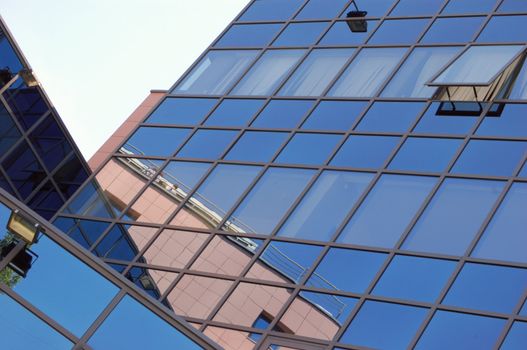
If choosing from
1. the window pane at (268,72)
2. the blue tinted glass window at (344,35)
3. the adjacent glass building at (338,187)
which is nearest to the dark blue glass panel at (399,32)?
the adjacent glass building at (338,187)

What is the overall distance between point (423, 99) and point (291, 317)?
7.86m

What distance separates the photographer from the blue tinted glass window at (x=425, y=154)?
2514cm

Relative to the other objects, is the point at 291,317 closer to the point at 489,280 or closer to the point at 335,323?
the point at 335,323

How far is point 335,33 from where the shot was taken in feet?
103

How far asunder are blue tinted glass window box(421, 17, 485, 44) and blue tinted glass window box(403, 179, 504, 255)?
6118mm

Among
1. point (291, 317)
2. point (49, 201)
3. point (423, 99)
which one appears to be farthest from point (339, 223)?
point (49, 201)

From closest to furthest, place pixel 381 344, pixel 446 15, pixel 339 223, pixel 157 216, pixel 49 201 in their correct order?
pixel 381 344, pixel 339 223, pixel 157 216, pixel 49 201, pixel 446 15

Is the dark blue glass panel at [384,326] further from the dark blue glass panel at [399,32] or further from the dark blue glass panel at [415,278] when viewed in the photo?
the dark blue glass panel at [399,32]

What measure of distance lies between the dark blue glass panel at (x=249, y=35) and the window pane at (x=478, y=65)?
6.85 meters

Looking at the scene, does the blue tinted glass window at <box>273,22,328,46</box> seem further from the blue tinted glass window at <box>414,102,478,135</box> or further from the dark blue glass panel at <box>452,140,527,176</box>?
the dark blue glass panel at <box>452,140,527,176</box>

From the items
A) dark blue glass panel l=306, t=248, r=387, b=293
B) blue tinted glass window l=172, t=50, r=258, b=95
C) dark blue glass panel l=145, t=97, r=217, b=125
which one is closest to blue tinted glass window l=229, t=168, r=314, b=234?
dark blue glass panel l=306, t=248, r=387, b=293

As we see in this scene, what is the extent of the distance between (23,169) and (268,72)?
25.5 ft

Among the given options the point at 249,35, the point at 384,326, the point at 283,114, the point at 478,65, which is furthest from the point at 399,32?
the point at 384,326

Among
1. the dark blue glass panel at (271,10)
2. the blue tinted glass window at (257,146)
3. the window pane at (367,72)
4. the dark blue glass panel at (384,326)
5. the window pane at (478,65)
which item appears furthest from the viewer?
the dark blue glass panel at (271,10)
